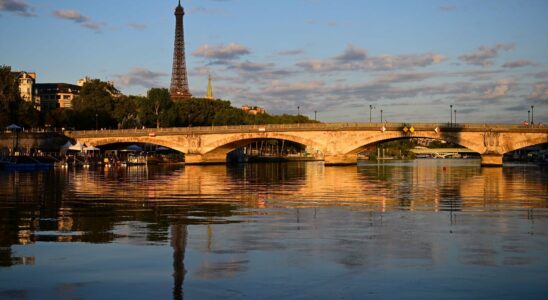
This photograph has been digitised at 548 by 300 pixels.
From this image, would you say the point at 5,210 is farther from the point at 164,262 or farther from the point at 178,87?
the point at 178,87

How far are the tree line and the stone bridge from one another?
20.8 metres

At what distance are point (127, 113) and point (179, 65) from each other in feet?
124

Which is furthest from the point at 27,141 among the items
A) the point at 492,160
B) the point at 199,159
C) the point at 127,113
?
the point at 492,160

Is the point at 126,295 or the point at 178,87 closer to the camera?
the point at 126,295

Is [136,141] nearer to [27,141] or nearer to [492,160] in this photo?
[27,141]

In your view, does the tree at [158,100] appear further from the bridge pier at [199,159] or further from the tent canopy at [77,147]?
the tent canopy at [77,147]

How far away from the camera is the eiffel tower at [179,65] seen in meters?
185

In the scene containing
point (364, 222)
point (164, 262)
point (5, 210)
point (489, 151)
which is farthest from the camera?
point (489, 151)

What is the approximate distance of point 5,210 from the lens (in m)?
27.6

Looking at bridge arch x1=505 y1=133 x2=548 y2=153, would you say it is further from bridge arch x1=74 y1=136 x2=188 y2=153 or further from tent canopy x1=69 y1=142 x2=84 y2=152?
tent canopy x1=69 y1=142 x2=84 y2=152

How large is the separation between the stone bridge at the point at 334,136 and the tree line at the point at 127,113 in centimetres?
2078

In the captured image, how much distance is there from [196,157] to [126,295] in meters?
103

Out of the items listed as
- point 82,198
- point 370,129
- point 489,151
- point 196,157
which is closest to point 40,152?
point 196,157

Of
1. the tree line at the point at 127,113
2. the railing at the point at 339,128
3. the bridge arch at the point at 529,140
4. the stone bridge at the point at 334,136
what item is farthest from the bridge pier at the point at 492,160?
the tree line at the point at 127,113
